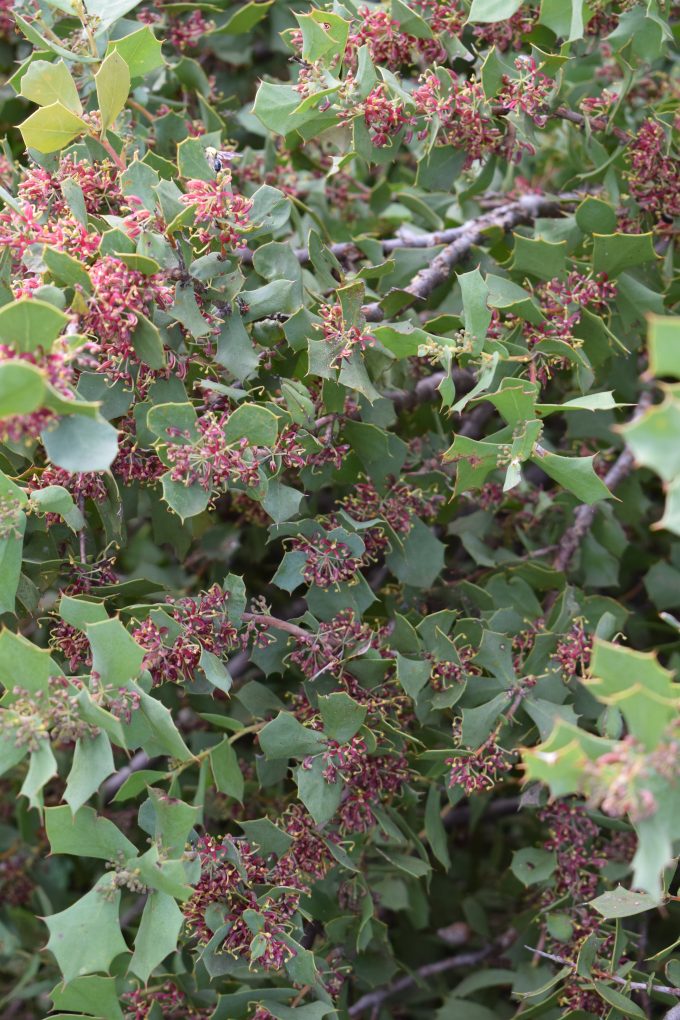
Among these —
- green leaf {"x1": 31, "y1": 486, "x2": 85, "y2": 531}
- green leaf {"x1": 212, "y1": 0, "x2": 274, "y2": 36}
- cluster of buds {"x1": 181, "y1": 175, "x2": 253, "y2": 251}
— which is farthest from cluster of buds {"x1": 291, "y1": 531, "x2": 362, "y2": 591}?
green leaf {"x1": 212, "y1": 0, "x2": 274, "y2": 36}

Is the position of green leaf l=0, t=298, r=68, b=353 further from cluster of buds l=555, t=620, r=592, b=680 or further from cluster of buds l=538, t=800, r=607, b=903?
cluster of buds l=538, t=800, r=607, b=903

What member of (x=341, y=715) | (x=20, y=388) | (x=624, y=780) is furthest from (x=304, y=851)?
(x=20, y=388)

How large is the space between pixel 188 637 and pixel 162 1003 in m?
0.67

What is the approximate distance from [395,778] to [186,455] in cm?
65

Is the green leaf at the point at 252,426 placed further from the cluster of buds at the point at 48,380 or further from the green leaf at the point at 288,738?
the green leaf at the point at 288,738

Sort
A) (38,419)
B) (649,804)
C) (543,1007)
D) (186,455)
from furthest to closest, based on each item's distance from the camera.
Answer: (543,1007)
(186,455)
(38,419)
(649,804)

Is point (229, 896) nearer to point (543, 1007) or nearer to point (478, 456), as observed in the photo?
point (543, 1007)

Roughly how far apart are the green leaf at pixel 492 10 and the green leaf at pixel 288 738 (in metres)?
1.09

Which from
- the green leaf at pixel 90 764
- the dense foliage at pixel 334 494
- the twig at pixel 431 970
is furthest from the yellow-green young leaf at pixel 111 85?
the twig at pixel 431 970

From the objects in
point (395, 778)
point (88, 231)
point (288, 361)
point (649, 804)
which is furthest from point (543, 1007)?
point (88, 231)

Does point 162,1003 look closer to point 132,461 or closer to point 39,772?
point 39,772

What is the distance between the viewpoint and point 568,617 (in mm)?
1712

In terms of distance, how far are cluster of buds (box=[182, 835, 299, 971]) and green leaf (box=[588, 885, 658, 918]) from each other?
45 cm

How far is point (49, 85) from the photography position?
147 cm
